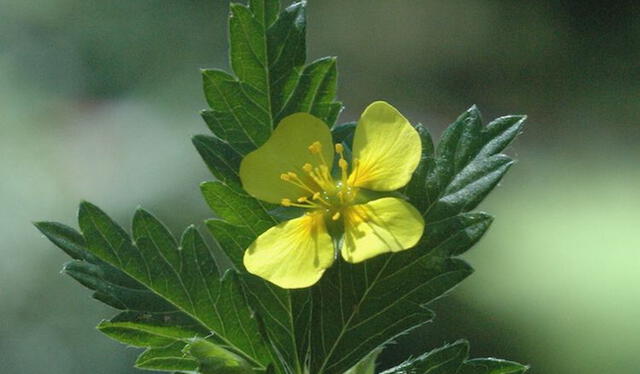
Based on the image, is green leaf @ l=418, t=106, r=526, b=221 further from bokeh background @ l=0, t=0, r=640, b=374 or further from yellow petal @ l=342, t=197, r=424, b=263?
bokeh background @ l=0, t=0, r=640, b=374

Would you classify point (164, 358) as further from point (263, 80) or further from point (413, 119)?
point (413, 119)

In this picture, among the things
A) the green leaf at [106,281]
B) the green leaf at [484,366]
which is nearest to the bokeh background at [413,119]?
the green leaf at [106,281]

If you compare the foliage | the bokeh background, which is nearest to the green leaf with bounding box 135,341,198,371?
the foliage

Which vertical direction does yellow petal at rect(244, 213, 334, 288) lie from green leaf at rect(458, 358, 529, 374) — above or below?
above

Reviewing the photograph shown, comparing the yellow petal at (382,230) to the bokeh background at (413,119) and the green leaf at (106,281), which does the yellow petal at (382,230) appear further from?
the bokeh background at (413,119)

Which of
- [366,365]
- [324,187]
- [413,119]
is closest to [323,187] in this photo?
[324,187]

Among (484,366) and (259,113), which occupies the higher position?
(259,113)

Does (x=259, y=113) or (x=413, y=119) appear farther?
(x=413, y=119)
